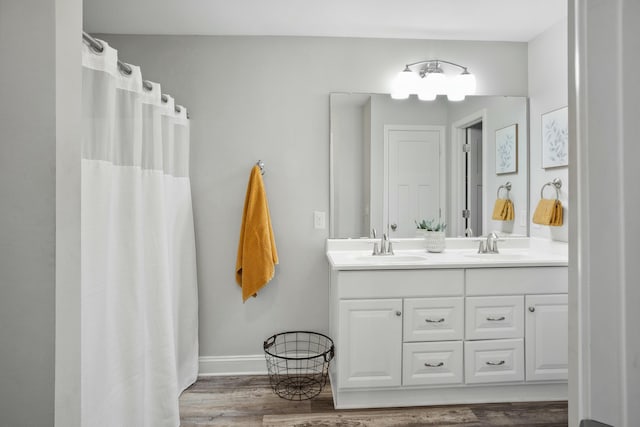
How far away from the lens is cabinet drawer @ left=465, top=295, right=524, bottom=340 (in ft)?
7.11

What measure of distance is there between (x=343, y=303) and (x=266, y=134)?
1251 millimetres

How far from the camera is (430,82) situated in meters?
2.63

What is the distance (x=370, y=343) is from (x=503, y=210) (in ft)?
4.65

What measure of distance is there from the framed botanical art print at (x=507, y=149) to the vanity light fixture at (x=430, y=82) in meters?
0.38

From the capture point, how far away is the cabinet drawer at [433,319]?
2.14 meters

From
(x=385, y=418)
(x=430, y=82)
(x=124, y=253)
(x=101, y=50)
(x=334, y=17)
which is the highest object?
(x=334, y=17)

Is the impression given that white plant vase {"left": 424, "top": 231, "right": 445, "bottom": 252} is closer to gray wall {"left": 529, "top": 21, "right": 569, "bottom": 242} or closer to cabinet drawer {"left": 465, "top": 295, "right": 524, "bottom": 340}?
cabinet drawer {"left": 465, "top": 295, "right": 524, "bottom": 340}

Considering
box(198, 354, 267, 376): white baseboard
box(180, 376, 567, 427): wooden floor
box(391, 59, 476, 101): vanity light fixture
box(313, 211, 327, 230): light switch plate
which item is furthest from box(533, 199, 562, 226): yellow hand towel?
box(198, 354, 267, 376): white baseboard

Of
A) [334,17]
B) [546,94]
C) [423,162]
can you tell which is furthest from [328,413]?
[546,94]

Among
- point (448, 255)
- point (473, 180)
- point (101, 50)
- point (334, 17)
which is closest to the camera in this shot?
point (101, 50)

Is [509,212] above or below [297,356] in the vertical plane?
above

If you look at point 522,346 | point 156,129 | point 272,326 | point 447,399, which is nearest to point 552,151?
point 522,346

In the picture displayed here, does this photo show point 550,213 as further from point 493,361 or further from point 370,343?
point 370,343

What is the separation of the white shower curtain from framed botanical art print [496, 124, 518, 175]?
2209mm
